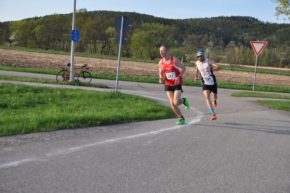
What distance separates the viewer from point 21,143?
6887mm

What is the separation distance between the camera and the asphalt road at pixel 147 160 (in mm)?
4902

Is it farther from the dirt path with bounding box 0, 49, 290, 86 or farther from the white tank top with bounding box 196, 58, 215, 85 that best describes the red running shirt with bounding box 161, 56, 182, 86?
the dirt path with bounding box 0, 49, 290, 86

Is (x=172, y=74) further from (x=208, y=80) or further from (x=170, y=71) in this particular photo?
(x=208, y=80)

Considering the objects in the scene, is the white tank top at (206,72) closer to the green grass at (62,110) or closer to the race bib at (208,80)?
the race bib at (208,80)


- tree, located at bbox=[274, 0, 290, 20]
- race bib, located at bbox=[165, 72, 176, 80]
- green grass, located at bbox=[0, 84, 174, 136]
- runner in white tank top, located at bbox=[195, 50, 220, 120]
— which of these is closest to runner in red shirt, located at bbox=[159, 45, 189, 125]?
race bib, located at bbox=[165, 72, 176, 80]

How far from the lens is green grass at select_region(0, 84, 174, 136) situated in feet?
28.3

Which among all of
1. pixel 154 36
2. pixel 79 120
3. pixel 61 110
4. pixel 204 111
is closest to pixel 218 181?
pixel 79 120

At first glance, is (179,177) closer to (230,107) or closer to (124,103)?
(124,103)

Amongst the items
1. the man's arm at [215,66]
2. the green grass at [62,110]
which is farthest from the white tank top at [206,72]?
the green grass at [62,110]

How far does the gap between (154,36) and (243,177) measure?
90.3 metres

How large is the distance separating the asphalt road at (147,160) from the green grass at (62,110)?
1.95ft

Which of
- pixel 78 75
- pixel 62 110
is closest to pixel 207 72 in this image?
pixel 62 110

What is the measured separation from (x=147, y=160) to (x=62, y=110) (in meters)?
5.20

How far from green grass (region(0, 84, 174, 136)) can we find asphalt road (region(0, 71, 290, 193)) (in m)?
0.59
